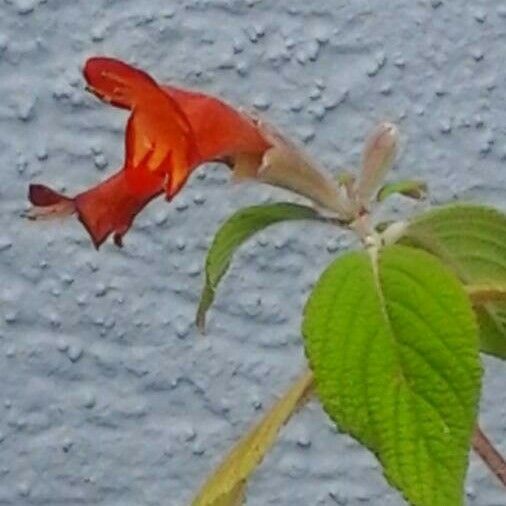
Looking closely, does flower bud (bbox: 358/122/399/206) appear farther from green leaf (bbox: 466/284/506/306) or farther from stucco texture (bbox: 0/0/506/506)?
stucco texture (bbox: 0/0/506/506)

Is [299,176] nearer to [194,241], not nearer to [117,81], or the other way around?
[117,81]

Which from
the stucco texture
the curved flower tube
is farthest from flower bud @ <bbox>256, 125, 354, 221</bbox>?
the stucco texture

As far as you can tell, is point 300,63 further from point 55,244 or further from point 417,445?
point 417,445

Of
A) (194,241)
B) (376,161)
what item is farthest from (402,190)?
(194,241)

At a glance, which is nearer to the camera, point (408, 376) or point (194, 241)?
point (408, 376)

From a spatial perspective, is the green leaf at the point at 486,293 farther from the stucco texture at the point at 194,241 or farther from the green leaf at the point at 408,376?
the stucco texture at the point at 194,241

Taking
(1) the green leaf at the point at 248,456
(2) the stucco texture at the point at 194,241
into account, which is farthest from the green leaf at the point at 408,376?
(2) the stucco texture at the point at 194,241

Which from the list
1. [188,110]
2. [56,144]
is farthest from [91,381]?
[188,110]
